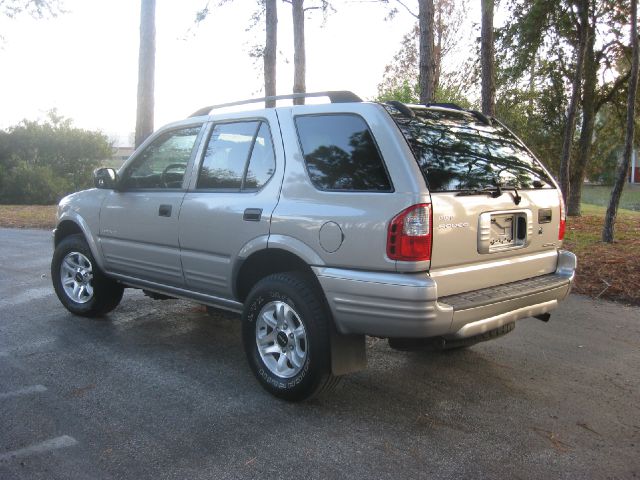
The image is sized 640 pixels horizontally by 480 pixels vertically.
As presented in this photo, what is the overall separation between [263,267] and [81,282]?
8.26 ft

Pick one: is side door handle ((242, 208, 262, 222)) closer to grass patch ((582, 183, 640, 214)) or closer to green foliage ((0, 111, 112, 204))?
grass patch ((582, 183, 640, 214))

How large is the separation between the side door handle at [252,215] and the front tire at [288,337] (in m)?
0.41

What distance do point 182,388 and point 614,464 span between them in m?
2.65

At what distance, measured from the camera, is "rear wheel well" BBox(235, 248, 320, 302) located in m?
4.07

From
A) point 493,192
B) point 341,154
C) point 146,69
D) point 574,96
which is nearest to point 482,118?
point 493,192

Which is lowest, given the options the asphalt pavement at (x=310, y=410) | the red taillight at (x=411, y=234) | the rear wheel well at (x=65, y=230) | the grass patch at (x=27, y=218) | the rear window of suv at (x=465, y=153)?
the asphalt pavement at (x=310, y=410)

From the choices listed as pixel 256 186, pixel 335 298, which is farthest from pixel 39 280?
pixel 335 298

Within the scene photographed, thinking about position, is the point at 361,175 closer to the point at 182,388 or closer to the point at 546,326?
the point at 182,388

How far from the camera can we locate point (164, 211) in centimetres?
487

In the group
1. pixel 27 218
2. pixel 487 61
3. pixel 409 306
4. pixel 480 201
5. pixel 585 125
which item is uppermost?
pixel 487 61

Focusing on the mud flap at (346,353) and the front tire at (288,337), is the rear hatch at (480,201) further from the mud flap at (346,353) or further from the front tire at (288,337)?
the front tire at (288,337)

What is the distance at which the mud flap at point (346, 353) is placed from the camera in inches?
147

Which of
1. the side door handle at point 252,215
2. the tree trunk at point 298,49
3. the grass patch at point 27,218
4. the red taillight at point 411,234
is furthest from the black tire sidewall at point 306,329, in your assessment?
the grass patch at point 27,218

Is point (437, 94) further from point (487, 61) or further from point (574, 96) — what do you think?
point (487, 61)
